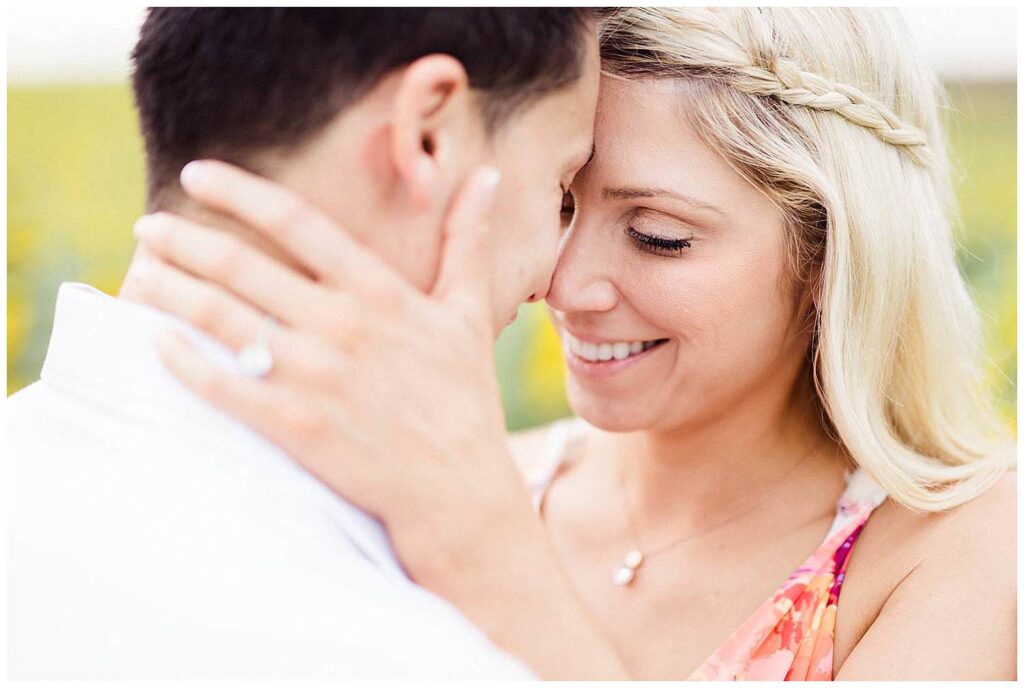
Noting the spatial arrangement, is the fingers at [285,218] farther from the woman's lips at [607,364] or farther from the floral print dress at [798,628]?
the floral print dress at [798,628]

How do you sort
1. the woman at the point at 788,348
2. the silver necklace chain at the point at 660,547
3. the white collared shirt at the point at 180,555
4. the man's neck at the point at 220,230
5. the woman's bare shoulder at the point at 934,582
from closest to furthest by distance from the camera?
1. the white collared shirt at the point at 180,555
2. the man's neck at the point at 220,230
3. the woman's bare shoulder at the point at 934,582
4. the woman at the point at 788,348
5. the silver necklace chain at the point at 660,547

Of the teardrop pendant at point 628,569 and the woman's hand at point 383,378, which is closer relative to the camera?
the woman's hand at point 383,378

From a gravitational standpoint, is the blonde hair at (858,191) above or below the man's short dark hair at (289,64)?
below

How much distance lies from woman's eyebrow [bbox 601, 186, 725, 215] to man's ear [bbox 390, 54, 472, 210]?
0.71m

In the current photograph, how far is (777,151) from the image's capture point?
1.97m

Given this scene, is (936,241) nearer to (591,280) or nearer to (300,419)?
Answer: (591,280)

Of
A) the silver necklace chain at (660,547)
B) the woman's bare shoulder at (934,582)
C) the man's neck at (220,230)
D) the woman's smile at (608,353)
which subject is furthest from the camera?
the silver necklace chain at (660,547)

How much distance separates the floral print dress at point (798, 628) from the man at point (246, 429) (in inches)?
37.7

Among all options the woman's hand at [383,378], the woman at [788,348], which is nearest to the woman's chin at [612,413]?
the woman at [788,348]

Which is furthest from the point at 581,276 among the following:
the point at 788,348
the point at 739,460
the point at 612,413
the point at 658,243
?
the point at 739,460

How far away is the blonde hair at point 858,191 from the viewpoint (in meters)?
1.96

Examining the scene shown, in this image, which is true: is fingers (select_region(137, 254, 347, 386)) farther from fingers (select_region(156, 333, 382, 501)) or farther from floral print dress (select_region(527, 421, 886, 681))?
floral print dress (select_region(527, 421, 886, 681))

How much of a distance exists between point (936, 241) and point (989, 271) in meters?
2.36

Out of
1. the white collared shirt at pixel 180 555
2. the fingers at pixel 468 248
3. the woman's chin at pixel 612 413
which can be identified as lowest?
the woman's chin at pixel 612 413
